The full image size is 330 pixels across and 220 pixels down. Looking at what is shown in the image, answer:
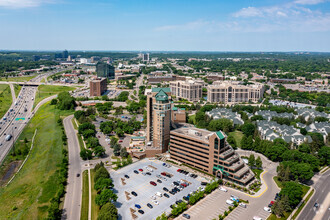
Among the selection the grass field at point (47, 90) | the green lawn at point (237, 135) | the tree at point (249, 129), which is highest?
the grass field at point (47, 90)

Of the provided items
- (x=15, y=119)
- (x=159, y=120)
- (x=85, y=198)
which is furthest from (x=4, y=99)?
(x=85, y=198)

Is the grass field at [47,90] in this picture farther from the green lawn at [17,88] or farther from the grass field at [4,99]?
the grass field at [4,99]

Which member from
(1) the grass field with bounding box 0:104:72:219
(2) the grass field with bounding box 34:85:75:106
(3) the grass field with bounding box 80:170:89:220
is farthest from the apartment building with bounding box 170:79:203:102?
(3) the grass field with bounding box 80:170:89:220

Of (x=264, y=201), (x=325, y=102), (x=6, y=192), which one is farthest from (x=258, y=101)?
(x=6, y=192)

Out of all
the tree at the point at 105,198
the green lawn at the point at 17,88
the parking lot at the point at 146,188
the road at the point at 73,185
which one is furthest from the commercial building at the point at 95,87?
the tree at the point at 105,198

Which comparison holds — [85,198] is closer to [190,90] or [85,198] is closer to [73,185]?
[73,185]
